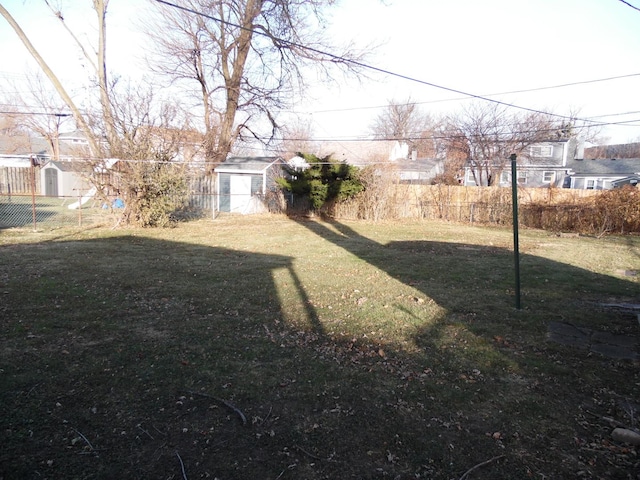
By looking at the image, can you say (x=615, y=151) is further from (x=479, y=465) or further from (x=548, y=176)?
(x=479, y=465)

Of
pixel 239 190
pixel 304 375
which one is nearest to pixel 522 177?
pixel 239 190

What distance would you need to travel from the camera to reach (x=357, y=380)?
11.5ft

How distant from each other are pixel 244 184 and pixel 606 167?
31.8 m

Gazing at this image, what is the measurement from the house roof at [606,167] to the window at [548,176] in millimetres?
1279

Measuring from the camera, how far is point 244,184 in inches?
834

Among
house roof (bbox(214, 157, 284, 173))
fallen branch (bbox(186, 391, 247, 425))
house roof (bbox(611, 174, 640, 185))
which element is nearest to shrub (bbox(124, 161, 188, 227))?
house roof (bbox(214, 157, 284, 173))

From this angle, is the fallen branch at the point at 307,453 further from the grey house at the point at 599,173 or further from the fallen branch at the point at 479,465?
the grey house at the point at 599,173

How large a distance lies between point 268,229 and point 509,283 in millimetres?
9394

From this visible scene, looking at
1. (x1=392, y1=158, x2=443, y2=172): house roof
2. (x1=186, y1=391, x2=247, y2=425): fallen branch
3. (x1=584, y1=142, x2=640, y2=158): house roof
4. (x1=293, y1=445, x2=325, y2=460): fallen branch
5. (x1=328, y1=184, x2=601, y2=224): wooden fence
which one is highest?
(x1=584, y1=142, x2=640, y2=158): house roof

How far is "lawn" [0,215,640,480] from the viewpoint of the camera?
8.12 feet

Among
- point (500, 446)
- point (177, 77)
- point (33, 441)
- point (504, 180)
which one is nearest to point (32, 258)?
point (33, 441)

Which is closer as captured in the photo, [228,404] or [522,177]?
[228,404]

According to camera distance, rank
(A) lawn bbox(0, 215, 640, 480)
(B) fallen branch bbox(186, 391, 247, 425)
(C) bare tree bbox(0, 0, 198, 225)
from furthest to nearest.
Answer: (C) bare tree bbox(0, 0, 198, 225)
(B) fallen branch bbox(186, 391, 247, 425)
(A) lawn bbox(0, 215, 640, 480)

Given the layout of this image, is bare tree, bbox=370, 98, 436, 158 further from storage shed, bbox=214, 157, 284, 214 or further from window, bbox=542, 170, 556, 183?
storage shed, bbox=214, 157, 284, 214
